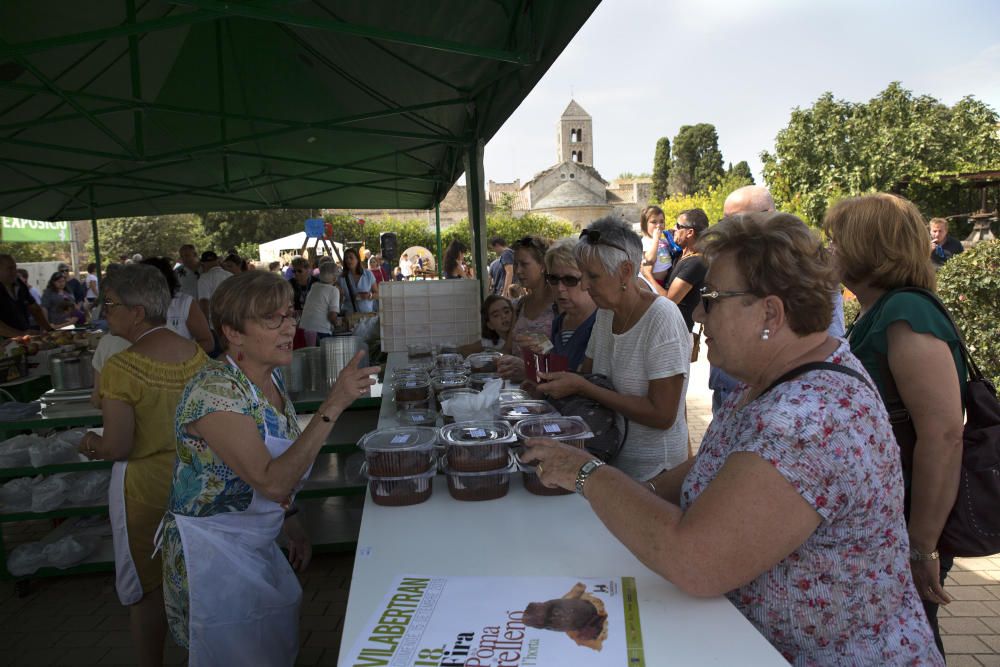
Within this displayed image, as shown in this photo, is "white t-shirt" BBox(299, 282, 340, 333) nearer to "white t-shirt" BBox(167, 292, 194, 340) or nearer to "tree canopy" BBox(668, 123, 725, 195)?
"white t-shirt" BBox(167, 292, 194, 340)

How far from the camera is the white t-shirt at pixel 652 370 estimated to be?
2213 millimetres

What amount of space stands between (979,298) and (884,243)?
15.4 feet

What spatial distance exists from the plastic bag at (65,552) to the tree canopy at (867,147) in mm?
19189

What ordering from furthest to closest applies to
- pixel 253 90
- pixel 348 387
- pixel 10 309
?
pixel 10 309, pixel 253 90, pixel 348 387

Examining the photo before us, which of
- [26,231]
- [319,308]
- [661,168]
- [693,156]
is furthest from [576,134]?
[319,308]

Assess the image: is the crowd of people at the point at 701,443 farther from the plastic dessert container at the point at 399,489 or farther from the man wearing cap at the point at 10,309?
the man wearing cap at the point at 10,309

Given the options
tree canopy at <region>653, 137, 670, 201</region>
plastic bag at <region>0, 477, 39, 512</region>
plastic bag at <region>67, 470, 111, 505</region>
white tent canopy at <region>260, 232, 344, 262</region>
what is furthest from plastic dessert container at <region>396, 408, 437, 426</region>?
tree canopy at <region>653, 137, 670, 201</region>

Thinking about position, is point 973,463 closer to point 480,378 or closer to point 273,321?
point 480,378

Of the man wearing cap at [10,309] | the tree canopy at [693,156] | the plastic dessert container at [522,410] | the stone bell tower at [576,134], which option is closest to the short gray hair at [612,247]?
the plastic dessert container at [522,410]

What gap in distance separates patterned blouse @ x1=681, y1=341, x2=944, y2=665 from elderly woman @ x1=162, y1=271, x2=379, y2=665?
117 centimetres

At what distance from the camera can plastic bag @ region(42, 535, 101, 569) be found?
373 centimetres

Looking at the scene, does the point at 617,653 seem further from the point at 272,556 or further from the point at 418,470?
the point at 272,556

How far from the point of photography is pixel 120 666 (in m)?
3.01

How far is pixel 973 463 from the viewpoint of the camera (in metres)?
1.79
